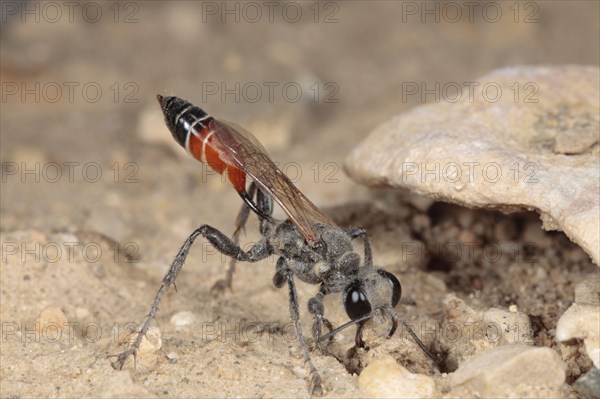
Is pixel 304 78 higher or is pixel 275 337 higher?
pixel 304 78

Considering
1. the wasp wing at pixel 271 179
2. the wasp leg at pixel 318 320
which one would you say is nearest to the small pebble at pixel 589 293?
the wasp leg at pixel 318 320

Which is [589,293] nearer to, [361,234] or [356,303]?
[356,303]

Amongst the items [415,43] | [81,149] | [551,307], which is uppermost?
[415,43]

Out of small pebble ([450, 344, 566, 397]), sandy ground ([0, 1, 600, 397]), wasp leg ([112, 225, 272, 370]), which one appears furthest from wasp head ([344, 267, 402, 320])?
wasp leg ([112, 225, 272, 370])

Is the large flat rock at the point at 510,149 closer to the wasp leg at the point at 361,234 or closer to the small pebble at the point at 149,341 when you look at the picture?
the wasp leg at the point at 361,234

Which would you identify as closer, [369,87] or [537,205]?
[537,205]

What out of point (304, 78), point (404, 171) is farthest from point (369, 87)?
point (404, 171)

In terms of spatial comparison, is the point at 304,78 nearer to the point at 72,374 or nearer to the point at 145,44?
the point at 145,44

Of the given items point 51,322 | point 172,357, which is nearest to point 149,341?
point 172,357
